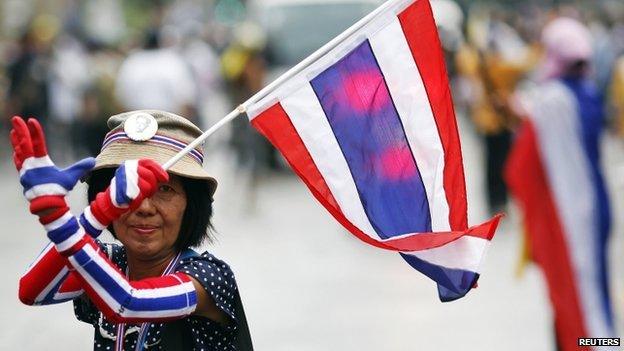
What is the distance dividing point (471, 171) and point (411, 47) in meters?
15.5

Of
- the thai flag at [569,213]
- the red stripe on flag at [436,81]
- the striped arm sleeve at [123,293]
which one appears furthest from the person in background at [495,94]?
the striped arm sleeve at [123,293]

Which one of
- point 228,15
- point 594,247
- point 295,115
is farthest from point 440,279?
point 228,15

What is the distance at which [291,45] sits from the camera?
797 inches

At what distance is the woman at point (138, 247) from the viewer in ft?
10.7

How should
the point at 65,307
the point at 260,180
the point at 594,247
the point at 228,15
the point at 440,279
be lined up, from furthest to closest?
the point at 228,15 < the point at 260,180 < the point at 65,307 < the point at 594,247 < the point at 440,279

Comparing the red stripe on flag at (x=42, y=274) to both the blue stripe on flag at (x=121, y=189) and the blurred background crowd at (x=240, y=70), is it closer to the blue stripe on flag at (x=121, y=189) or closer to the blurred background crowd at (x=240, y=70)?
the blue stripe on flag at (x=121, y=189)

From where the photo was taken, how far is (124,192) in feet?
10.7

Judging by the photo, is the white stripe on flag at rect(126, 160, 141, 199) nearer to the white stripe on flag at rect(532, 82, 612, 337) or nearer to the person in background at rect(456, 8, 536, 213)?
the white stripe on flag at rect(532, 82, 612, 337)

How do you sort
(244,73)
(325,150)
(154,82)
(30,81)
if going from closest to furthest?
(325,150) → (154,82) → (244,73) → (30,81)

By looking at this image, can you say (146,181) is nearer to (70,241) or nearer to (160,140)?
(70,241)

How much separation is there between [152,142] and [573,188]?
4.43 m

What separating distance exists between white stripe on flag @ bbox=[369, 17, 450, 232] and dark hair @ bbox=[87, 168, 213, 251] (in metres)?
0.64

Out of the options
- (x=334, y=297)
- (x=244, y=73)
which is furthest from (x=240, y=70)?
(x=334, y=297)

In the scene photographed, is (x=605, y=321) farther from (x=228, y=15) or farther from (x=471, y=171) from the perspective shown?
(x=228, y=15)
